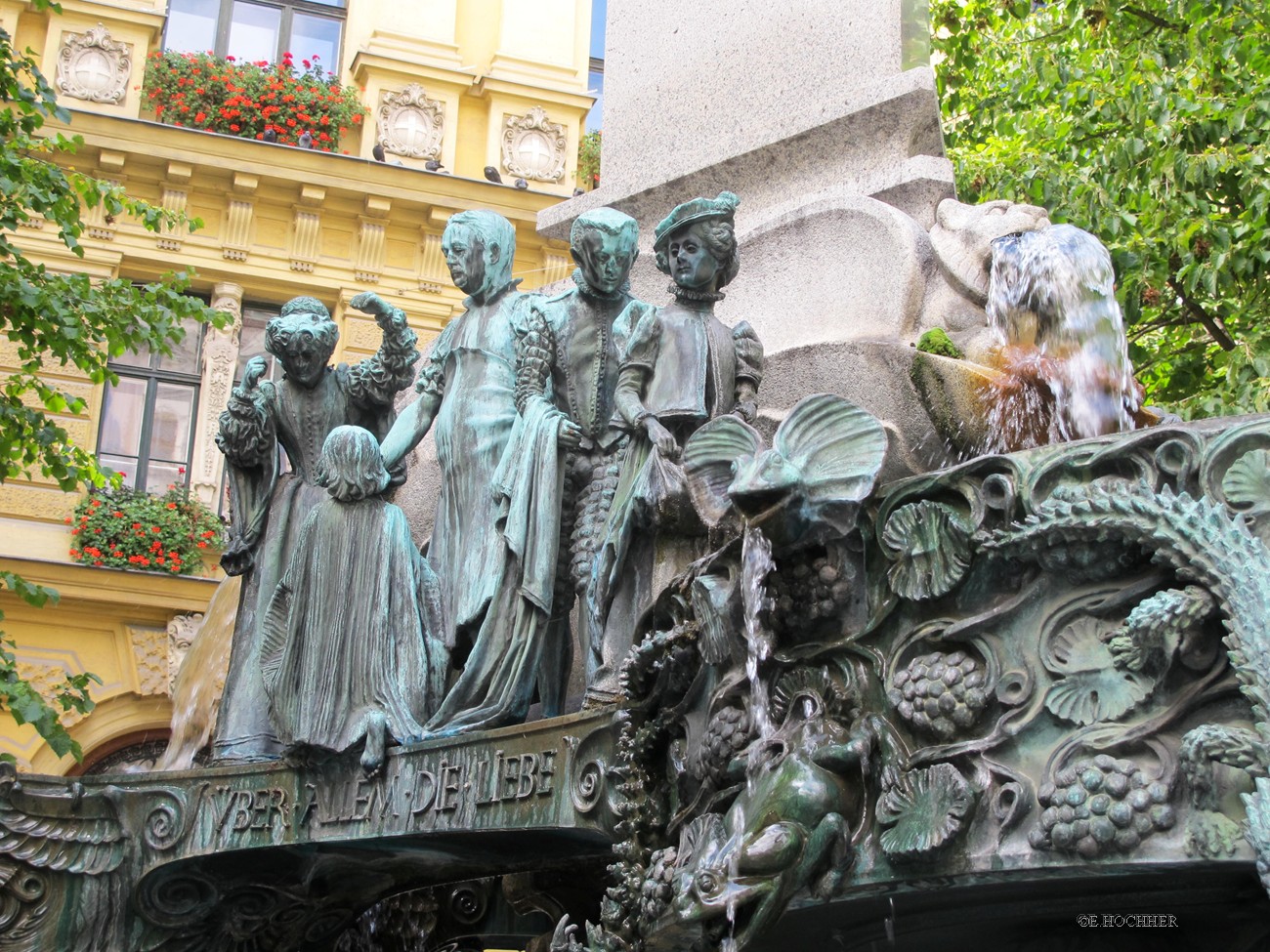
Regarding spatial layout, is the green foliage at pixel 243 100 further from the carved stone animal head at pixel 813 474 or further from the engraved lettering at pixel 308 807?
the carved stone animal head at pixel 813 474

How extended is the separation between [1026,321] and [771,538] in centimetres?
174

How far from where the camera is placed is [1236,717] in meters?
4.87

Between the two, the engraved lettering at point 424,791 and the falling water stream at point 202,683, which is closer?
the engraved lettering at point 424,791

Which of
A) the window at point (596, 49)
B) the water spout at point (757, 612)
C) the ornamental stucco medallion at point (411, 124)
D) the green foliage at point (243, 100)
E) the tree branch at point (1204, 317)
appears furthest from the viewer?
the window at point (596, 49)

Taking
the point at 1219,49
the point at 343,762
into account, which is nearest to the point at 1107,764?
the point at 343,762

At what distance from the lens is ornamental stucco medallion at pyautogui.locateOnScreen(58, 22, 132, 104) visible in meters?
20.9

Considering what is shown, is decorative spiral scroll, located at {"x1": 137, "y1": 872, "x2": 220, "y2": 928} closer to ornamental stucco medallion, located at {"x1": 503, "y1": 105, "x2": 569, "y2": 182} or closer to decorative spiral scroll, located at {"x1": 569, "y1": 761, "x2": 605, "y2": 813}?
decorative spiral scroll, located at {"x1": 569, "y1": 761, "x2": 605, "y2": 813}

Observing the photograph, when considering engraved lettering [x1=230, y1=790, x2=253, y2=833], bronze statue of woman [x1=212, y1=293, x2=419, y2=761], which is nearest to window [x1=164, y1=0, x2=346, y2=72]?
bronze statue of woman [x1=212, y1=293, x2=419, y2=761]

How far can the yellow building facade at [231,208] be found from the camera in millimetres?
18875

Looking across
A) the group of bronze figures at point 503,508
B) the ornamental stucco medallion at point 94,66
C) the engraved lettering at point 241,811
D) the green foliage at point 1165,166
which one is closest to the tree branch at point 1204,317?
the green foliage at point 1165,166

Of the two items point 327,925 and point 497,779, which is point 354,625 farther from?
point 327,925

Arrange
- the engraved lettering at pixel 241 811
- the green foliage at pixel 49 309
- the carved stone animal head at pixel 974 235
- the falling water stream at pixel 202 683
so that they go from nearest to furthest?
the engraved lettering at pixel 241 811 → the carved stone animal head at pixel 974 235 → the falling water stream at pixel 202 683 → the green foliage at pixel 49 309

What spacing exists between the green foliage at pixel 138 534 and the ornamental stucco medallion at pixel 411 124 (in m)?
4.56

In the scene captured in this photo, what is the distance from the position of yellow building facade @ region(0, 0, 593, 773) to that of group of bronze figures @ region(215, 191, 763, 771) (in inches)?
407
